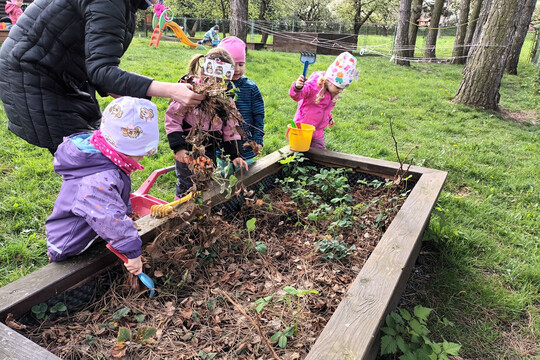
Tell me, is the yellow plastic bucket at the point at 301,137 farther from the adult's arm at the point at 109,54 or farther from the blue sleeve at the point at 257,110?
the adult's arm at the point at 109,54

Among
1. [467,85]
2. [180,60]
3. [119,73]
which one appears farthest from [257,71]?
[119,73]

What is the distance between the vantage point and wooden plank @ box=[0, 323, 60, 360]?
122cm

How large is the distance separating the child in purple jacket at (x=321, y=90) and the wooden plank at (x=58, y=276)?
1912mm

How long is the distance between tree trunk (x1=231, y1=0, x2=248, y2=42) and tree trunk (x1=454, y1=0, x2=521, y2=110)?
217 inches

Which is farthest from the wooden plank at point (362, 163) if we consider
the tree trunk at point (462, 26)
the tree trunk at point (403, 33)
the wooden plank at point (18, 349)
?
the tree trunk at point (462, 26)

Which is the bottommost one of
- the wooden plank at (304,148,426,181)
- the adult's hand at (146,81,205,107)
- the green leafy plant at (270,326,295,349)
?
the green leafy plant at (270,326,295,349)

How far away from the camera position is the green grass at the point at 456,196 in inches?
96.7

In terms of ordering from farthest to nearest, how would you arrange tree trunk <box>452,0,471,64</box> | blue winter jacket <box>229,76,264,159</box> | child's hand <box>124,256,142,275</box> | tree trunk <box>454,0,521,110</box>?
tree trunk <box>452,0,471,64</box> → tree trunk <box>454,0,521,110</box> → blue winter jacket <box>229,76,264,159</box> → child's hand <box>124,256,142,275</box>

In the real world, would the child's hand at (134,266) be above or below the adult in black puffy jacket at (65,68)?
below

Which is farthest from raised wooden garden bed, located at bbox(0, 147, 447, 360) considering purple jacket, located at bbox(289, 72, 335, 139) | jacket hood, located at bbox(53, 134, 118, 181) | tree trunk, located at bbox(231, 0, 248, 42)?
tree trunk, located at bbox(231, 0, 248, 42)

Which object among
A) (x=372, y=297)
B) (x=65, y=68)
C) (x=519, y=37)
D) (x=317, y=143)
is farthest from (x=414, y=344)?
(x=519, y=37)

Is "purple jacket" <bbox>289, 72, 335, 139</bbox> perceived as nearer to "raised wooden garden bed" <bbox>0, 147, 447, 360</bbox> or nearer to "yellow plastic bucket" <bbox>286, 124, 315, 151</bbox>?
"yellow plastic bucket" <bbox>286, 124, 315, 151</bbox>

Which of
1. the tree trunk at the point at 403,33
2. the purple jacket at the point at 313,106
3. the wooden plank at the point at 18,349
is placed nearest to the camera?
the wooden plank at the point at 18,349

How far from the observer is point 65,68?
6.73ft
